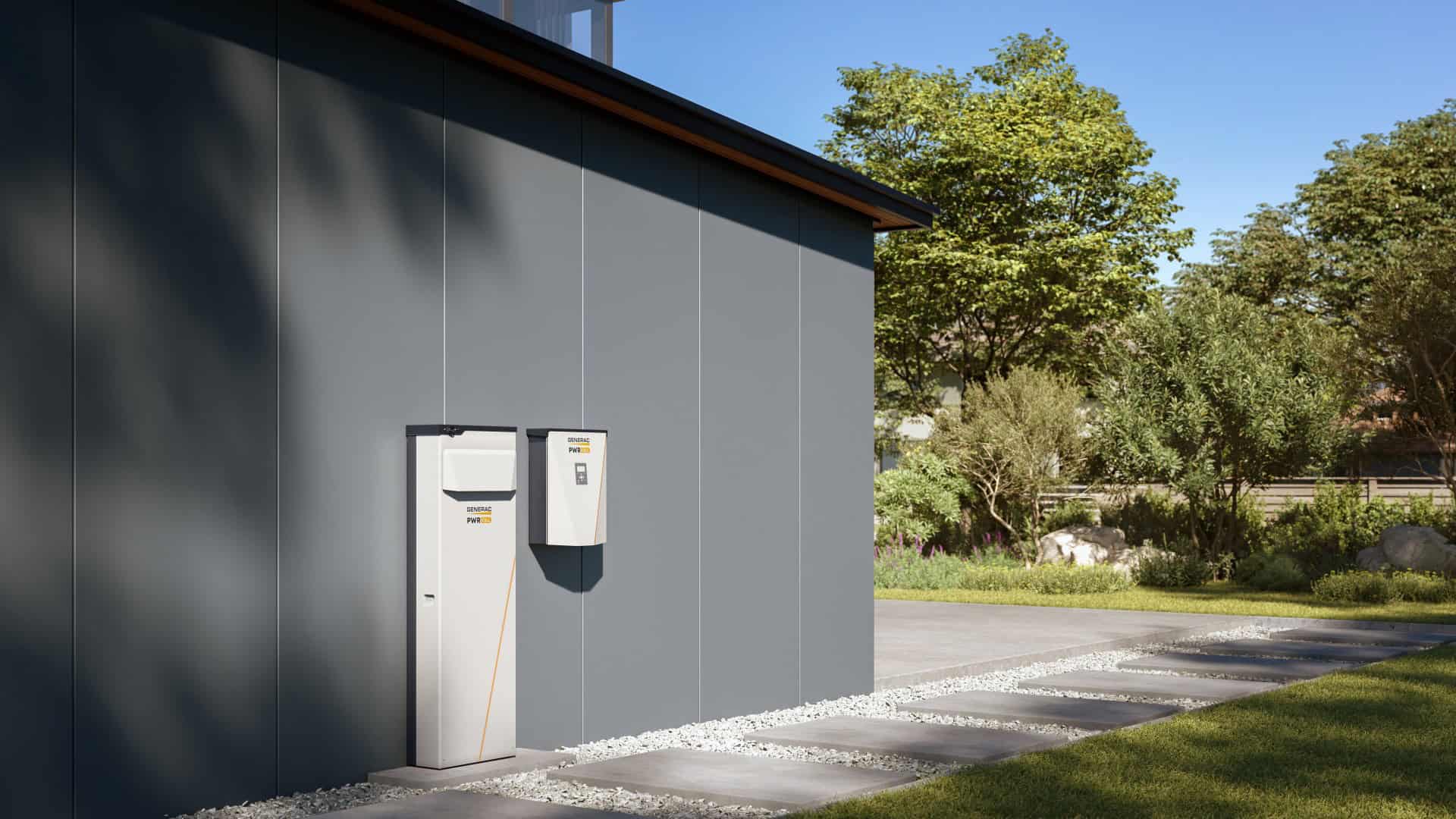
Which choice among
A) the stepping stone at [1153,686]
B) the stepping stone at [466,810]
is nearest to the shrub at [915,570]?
the stepping stone at [1153,686]

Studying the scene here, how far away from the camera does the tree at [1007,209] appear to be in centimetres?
2958

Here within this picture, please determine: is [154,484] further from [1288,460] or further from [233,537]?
[1288,460]

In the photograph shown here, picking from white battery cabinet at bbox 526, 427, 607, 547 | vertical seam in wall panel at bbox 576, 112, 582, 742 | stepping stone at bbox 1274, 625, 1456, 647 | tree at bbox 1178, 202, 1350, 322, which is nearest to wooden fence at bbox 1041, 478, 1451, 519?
stepping stone at bbox 1274, 625, 1456, 647

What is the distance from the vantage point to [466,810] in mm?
5879

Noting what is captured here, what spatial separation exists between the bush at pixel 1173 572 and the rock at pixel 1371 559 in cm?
220

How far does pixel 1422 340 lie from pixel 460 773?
18479mm

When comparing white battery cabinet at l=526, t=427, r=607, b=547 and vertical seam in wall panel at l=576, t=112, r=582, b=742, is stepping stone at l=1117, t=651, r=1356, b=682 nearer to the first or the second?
vertical seam in wall panel at l=576, t=112, r=582, b=742

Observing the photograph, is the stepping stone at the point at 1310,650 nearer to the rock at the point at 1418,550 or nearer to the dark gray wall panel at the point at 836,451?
the dark gray wall panel at the point at 836,451

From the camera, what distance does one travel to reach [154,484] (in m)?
5.68

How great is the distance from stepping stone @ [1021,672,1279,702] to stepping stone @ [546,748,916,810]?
3.65 m

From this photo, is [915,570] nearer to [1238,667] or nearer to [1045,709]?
[1238,667]

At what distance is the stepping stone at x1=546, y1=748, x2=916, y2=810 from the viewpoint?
6.29 m

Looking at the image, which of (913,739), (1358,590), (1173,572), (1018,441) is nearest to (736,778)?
(913,739)

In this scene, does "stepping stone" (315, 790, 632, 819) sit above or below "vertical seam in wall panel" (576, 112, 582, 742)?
below
